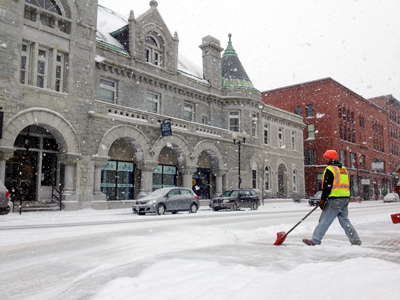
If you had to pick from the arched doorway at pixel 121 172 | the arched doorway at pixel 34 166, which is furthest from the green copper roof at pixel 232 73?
the arched doorway at pixel 34 166

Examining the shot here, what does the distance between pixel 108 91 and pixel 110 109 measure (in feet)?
8.13

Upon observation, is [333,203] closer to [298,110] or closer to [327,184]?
[327,184]

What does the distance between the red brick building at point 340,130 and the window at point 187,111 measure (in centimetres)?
2678

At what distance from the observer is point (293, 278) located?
4.14 meters

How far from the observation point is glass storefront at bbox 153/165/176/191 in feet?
90.6

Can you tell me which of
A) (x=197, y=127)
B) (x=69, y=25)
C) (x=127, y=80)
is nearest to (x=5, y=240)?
(x=69, y=25)

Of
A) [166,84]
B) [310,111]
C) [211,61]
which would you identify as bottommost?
[166,84]

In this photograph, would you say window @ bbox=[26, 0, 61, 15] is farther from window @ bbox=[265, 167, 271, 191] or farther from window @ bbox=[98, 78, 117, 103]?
window @ bbox=[265, 167, 271, 191]

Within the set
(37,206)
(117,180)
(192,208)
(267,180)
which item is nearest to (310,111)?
(267,180)

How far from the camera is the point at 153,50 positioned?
28.0 m

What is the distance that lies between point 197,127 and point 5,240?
20.9 m

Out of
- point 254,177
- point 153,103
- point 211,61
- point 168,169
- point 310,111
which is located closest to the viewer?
point 153,103

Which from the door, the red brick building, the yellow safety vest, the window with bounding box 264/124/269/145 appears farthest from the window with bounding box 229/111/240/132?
the yellow safety vest

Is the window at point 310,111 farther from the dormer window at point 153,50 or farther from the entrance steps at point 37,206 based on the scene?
the entrance steps at point 37,206
